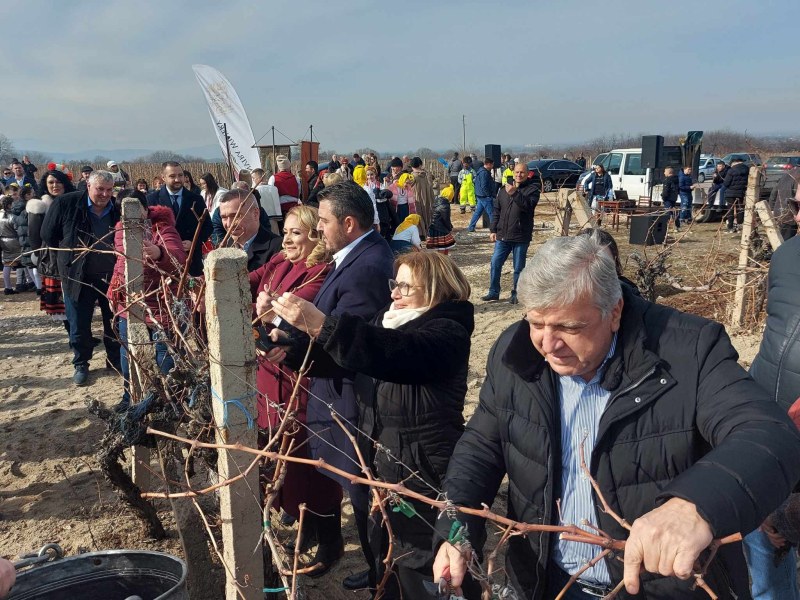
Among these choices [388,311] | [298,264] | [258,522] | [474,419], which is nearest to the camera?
[474,419]

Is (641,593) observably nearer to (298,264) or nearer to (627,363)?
Result: (627,363)

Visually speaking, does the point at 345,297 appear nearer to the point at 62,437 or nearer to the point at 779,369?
the point at 779,369

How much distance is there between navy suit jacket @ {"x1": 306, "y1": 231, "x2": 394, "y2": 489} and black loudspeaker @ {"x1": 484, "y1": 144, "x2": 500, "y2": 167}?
19035mm

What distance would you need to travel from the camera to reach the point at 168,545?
3.37m

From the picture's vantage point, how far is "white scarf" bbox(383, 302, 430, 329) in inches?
93.0

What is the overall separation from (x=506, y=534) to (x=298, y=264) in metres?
2.05

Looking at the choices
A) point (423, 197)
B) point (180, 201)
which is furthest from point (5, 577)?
point (423, 197)

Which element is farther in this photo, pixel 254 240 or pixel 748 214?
pixel 748 214

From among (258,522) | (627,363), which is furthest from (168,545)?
(627,363)

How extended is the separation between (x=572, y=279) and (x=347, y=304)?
132 cm

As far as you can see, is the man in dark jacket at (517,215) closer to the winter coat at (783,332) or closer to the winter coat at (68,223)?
the winter coat at (68,223)

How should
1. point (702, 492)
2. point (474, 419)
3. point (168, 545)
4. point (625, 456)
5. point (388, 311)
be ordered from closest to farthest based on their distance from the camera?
point (702, 492)
point (625, 456)
point (474, 419)
point (388, 311)
point (168, 545)

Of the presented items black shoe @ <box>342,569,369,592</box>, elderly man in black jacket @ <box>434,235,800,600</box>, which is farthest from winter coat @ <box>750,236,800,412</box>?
black shoe @ <box>342,569,369,592</box>

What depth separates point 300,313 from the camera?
218cm
